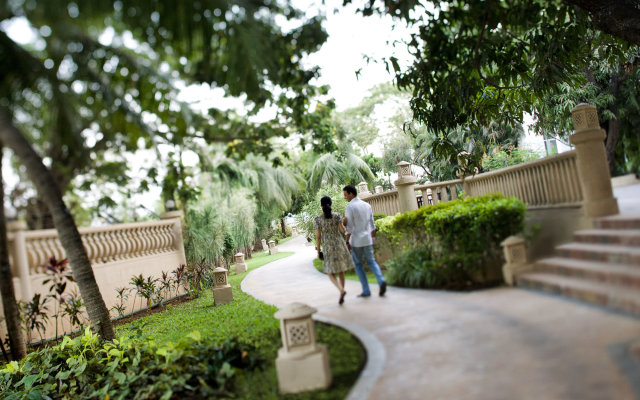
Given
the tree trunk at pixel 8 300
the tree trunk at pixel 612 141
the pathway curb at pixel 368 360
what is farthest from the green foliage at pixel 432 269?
the tree trunk at pixel 8 300

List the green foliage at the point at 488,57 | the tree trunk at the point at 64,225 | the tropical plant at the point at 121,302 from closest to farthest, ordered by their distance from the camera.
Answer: the tree trunk at the point at 64,225 < the green foliage at the point at 488,57 < the tropical plant at the point at 121,302

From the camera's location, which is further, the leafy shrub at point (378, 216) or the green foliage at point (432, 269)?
the leafy shrub at point (378, 216)

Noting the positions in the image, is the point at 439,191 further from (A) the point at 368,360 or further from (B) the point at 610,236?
(A) the point at 368,360

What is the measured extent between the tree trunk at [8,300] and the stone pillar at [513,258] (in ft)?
12.7

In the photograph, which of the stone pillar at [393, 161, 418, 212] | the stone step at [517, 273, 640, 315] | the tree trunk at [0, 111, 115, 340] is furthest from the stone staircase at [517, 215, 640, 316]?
the tree trunk at [0, 111, 115, 340]

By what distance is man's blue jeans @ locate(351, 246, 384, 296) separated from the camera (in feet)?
11.3

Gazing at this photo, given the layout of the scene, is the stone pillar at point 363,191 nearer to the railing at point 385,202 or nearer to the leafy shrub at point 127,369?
the railing at point 385,202

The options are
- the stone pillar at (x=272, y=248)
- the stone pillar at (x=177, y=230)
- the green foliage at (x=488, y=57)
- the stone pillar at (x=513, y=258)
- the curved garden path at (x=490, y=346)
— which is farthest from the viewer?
the stone pillar at (x=272, y=248)

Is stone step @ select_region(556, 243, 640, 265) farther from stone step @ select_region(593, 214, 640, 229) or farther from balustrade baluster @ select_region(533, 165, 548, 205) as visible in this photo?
balustrade baluster @ select_region(533, 165, 548, 205)

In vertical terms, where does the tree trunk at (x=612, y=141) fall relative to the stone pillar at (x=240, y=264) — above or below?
above

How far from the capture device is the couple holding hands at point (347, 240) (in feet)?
11.6

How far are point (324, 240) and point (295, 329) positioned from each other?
89cm

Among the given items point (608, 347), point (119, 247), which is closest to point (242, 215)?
point (119, 247)

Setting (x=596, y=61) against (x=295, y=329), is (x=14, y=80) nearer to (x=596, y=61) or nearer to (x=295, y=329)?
(x=295, y=329)
